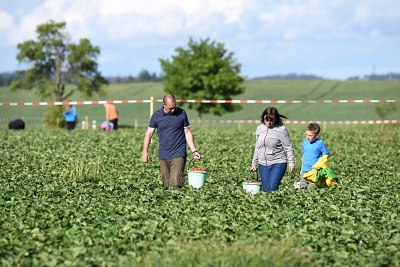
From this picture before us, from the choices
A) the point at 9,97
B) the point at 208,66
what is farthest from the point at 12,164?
the point at 9,97

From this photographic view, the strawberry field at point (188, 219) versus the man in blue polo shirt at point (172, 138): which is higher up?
the man in blue polo shirt at point (172, 138)

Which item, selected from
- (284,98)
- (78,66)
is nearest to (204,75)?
(78,66)

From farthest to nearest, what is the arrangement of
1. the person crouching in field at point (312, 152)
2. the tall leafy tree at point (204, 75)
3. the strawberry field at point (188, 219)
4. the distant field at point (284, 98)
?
the distant field at point (284, 98) → the tall leafy tree at point (204, 75) → the person crouching in field at point (312, 152) → the strawberry field at point (188, 219)

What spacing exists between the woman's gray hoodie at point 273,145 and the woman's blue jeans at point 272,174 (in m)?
0.08


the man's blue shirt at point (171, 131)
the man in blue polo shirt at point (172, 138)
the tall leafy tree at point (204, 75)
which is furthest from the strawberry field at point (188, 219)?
the tall leafy tree at point (204, 75)

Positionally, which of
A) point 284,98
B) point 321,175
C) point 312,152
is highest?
point 284,98

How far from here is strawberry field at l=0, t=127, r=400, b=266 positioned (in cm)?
771

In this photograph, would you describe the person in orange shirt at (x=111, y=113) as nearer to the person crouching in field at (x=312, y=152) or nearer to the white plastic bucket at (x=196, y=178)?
the white plastic bucket at (x=196, y=178)

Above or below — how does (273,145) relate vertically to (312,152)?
above

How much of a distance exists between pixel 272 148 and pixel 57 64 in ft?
204

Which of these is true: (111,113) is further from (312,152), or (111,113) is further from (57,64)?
(57,64)

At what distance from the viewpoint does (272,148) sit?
12227 millimetres

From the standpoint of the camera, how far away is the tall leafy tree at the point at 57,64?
70625 mm

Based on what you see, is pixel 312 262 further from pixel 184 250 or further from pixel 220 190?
pixel 220 190
